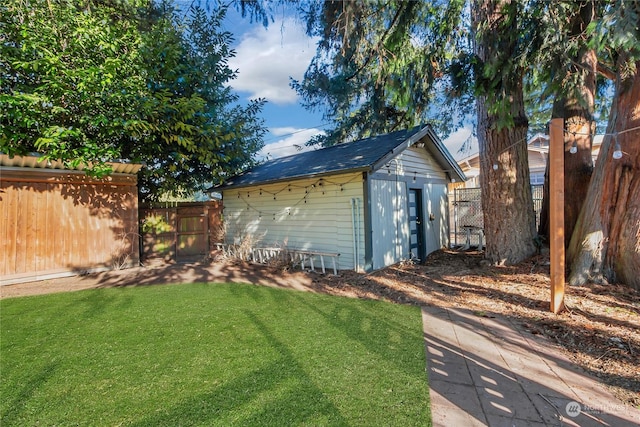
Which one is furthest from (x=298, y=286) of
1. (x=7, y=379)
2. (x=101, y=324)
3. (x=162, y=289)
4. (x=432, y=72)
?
(x=432, y=72)

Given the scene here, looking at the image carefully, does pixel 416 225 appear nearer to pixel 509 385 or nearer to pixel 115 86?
pixel 509 385

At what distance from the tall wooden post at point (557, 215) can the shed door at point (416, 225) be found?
4.59 meters

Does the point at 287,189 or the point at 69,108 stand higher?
the point at 69,108

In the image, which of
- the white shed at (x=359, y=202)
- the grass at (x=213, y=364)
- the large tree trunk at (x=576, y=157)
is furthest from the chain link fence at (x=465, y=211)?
the grass at (x=213, y=364)

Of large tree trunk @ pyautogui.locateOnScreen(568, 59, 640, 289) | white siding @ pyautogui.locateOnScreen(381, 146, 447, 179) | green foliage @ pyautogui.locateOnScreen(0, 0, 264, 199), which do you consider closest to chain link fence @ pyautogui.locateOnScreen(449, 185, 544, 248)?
white siding @ pyautogui.locateOnScreen(381, 146, 447, 179)

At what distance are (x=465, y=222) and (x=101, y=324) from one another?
11.4 meters

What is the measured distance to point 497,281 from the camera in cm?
577

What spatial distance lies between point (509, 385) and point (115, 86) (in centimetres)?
850

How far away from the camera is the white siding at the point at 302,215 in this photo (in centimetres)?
750

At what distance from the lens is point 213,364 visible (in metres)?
2.95

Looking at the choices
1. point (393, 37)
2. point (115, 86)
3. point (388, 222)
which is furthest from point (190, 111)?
point (388, 222)

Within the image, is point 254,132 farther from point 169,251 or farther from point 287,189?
point 169,251

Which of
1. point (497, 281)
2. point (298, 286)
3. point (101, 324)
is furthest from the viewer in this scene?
point (298, 286)

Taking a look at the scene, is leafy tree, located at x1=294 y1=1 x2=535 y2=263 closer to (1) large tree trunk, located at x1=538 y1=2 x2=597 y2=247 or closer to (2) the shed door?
(1) large tree trunk, located at x1=538 y1=2 x2=597 y2=247
